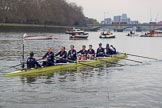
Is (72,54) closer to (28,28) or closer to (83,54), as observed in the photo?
(83,54)

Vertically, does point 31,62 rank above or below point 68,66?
above

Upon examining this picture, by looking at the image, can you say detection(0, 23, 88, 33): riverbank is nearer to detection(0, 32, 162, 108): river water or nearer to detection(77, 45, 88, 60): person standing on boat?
detection(77, 45, 88, 60): person standing on boat

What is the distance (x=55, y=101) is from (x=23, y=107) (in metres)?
2.05

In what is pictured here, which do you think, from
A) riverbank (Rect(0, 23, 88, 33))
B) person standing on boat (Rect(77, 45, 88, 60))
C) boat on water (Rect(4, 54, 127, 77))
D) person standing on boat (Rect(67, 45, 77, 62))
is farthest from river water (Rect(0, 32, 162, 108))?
riverbank (Rect(0, 23, 88, 33))

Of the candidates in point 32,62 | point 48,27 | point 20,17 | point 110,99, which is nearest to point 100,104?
point 110,99

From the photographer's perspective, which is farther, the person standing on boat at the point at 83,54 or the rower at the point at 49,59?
the person standing on boat at the point at 83,54

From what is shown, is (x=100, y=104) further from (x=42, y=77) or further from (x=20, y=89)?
(x=42, y=77)

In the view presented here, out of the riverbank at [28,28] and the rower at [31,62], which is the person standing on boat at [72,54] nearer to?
the rower at [31,62]

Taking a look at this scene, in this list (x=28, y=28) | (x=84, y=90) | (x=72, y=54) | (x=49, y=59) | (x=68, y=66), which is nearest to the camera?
(x=84, y=90)

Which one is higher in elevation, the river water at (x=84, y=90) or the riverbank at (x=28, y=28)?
the riverbank at (x=28, y=28)

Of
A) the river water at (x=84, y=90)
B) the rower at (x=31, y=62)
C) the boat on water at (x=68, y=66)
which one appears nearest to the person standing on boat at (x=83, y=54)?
the boat on water at (x=68, y=66)

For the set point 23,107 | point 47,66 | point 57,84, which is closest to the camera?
point 23,107

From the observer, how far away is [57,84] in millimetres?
25438

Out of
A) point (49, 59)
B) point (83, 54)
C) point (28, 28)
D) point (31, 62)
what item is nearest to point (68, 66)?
point (49, 59)
